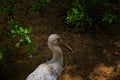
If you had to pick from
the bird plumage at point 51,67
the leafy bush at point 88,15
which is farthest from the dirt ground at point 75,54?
the bird plumage at point 51,67

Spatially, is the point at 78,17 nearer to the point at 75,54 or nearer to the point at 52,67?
the point at 75,54

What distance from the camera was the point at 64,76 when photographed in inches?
253

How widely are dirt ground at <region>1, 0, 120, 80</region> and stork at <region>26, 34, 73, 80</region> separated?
26.6 inches

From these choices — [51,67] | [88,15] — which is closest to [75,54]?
[88,15]

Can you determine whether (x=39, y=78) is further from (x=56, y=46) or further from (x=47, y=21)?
(x=47, y=21)

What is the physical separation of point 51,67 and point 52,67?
3cm

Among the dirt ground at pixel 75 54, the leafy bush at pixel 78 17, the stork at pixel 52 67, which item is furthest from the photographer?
the leafy bush at pixel 78 17

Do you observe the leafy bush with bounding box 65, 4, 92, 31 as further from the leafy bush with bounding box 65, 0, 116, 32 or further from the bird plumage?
the bird plumage

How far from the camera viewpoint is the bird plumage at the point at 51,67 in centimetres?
Answer: 546

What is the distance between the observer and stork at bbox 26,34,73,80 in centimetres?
546

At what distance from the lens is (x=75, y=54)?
22.4 ft

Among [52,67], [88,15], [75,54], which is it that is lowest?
[75,54]

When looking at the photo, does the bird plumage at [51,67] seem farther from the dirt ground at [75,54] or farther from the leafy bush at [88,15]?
the leafy bush at [88,15]

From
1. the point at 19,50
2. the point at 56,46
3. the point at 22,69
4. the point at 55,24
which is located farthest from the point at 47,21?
the point at 56,46
